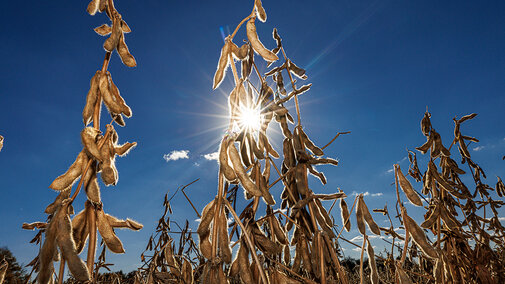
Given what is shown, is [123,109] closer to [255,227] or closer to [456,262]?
[255,227]

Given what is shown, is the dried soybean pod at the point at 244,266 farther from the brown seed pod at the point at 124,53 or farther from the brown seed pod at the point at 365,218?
the brown seed pod at the point at 124,53

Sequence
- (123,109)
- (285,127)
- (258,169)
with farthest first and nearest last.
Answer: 1. (285,127)
2. (258,169)
3. (123,109)

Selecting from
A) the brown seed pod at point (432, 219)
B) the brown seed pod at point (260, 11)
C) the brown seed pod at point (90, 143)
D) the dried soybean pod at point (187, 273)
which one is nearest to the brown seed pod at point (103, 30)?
the brown seed pod at point (90, 143)

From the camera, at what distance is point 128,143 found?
743 mm

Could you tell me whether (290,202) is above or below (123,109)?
below

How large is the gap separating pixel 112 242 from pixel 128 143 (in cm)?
23

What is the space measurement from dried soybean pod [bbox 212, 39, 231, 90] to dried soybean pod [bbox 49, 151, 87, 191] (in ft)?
1.25

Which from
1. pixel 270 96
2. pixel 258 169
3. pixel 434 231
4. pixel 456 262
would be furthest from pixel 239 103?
pixel 456 262

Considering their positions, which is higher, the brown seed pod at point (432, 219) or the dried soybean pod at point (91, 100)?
the dried soybean pod at point (91, 100)

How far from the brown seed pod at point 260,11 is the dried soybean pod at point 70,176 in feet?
1.99

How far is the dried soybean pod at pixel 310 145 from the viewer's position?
1134 millimetres

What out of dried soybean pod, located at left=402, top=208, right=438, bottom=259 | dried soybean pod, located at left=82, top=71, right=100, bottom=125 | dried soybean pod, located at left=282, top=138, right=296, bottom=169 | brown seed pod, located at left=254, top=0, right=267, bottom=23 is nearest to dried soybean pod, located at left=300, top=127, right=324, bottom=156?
dried soybean pod, located at left=282, top=138, right=296, bottom=169

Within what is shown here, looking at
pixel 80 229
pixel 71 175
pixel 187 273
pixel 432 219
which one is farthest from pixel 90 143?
pixel 432 219

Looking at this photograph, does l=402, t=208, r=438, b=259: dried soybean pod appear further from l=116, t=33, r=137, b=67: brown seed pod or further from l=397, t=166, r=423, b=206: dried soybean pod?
l=116, t=33, r=137, b=67: brown seed pod
